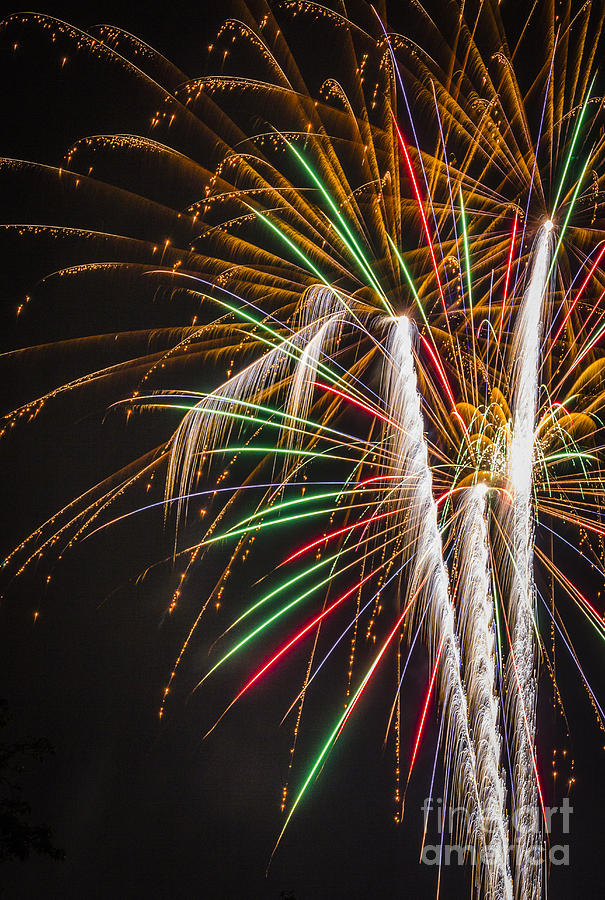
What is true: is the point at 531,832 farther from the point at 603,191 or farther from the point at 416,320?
the point at 603,191

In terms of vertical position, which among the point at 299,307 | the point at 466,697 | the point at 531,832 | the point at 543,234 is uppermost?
the point at 543,234

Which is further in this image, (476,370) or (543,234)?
(476,370)

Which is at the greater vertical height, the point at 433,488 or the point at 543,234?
the point at 543,234

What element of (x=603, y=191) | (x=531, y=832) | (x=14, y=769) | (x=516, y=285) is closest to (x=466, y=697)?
(x=531, y=832)

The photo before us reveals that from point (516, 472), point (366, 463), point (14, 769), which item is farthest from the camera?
point (14, 769)
